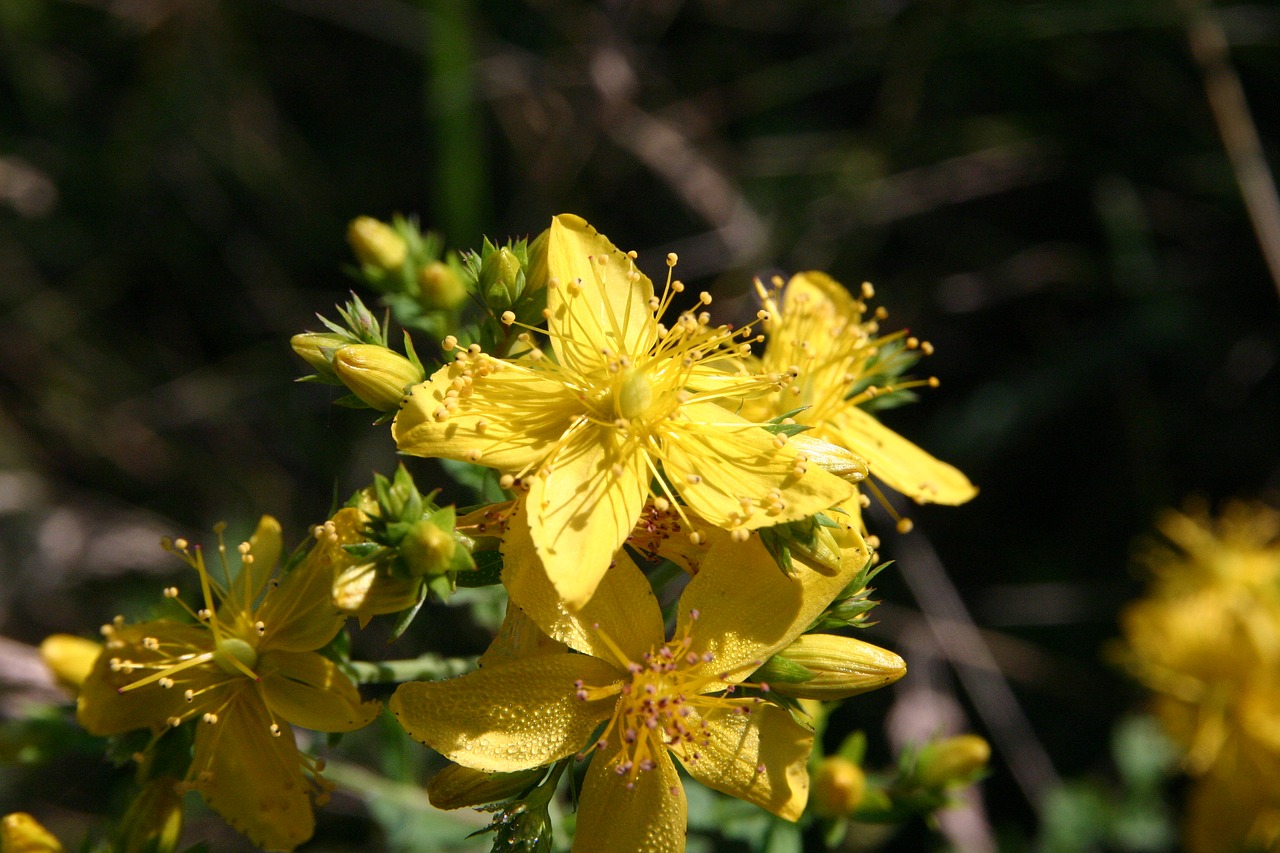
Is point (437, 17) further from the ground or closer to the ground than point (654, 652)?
further from the ground

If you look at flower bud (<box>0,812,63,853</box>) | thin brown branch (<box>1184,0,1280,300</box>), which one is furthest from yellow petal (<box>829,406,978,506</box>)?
thin brown branch (<box>1184,0,1280,300</box>)

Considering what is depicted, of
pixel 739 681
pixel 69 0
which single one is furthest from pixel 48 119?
pixel 739 681

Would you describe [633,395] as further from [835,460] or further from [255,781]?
[255,781]

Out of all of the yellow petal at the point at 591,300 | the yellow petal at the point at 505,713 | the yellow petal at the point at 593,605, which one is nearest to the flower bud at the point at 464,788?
the yellow petal at the point at 505,713

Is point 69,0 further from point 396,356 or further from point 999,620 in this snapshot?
point 999,620

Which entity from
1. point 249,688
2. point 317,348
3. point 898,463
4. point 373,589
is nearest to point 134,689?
point 249,688
